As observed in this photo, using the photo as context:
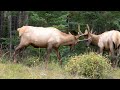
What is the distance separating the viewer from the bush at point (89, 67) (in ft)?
22.4

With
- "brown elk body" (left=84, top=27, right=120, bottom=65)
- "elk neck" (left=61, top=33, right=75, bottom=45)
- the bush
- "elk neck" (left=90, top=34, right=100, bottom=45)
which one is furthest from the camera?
"elk neck" (left=90, top=34, right=100, bottom=45)

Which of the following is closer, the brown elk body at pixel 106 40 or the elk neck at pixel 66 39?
the elk neck at pixel 66 39

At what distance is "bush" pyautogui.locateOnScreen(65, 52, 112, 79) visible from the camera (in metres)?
6.82

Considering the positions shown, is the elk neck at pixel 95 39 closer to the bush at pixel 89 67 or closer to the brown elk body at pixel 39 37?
the brown elk body at pixel 39 37

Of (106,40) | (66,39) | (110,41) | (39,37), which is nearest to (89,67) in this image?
(39,37)

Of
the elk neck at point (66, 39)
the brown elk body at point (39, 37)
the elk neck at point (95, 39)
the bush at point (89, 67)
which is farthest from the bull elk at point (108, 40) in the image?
the bush at point (89, 67)

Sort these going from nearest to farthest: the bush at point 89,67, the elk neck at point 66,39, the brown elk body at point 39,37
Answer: the bush at point 89,67
the brown elk body at point 39,37
the elk neck at point 66,39

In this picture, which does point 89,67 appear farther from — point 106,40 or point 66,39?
point 106,40

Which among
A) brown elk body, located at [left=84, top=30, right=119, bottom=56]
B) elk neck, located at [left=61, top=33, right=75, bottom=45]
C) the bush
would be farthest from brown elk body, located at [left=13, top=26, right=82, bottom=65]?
the bush

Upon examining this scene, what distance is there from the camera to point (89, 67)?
22.4 ft

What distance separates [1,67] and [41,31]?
2823 mm

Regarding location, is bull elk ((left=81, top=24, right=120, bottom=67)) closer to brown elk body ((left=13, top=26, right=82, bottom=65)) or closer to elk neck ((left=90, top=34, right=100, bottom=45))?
elk neck ((left=90, top=34, right=100, bottom=45))
